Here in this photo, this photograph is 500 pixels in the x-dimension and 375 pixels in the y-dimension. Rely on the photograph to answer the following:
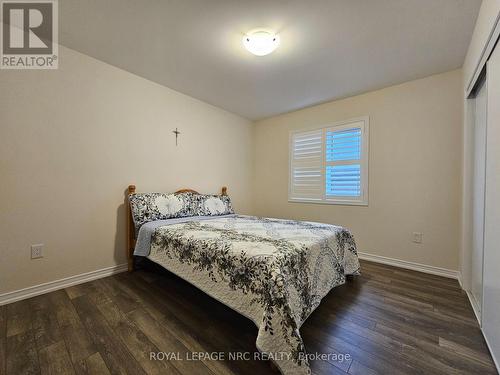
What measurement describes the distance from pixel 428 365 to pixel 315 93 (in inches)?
117

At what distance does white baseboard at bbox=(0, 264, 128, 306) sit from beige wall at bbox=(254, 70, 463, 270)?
9.70 feet

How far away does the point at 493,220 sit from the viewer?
1279mm

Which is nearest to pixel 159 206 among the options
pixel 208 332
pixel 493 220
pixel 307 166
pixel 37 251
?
pixel 37 251

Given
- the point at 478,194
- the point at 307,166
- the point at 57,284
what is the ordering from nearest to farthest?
the point at 478,194, the point at 57,284, the point at 307,166

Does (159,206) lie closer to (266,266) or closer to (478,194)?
(266,266)

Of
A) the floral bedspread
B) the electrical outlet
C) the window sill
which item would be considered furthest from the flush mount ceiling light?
the electrical outlet

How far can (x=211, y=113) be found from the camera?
11.5ft

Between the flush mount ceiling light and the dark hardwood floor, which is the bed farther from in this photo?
the flush mount ceiling light

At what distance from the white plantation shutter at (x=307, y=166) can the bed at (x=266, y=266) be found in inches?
51.9

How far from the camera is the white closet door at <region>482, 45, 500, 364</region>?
3.96 feet

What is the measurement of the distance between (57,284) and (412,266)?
3.92 metres

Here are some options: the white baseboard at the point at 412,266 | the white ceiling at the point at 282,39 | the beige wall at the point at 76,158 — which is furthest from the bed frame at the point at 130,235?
the white baseboard at the point at 412,266

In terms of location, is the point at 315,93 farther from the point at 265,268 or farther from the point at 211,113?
the point at 265,268

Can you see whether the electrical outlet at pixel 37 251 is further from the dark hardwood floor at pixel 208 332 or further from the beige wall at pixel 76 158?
the dark hardwood floor at pixel 208 332
